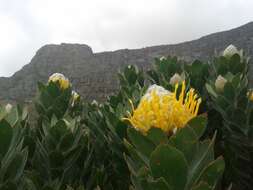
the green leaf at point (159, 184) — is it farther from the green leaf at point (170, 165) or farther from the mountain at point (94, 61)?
the mountain at point (94, 61)

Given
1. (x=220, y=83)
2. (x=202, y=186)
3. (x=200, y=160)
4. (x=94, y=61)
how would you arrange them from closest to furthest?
(x=202, y=186) → (x=200, y=160) → (x=220, y=83) → (x=94, y=61)

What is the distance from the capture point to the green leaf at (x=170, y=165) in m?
1.28

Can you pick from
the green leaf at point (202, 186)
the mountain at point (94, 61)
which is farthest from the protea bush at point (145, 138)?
the mountain at point (94, 61)

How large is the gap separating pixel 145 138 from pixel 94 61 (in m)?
14.9

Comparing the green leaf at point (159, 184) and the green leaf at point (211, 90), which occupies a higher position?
the green leaf at point (159, 184)

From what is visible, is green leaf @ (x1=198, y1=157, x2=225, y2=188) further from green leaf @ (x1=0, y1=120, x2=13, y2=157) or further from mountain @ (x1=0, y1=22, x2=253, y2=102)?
mountain @ (x1=0, y1=22, x2=253, y2=102)

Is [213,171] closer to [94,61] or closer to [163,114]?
[163,114]

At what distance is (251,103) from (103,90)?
9542 millimetres

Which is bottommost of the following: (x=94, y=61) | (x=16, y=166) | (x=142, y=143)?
(x=94, y=61)

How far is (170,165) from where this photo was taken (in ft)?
4.26

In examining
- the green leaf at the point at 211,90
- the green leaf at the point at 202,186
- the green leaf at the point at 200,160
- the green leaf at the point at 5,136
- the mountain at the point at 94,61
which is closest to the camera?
the green leaf at the point at 202,186

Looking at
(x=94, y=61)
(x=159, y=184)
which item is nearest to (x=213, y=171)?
(x=159, y=184)

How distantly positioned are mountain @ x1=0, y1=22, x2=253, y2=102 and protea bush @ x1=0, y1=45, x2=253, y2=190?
849 cm

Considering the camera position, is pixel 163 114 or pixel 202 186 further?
pixel 163 114
